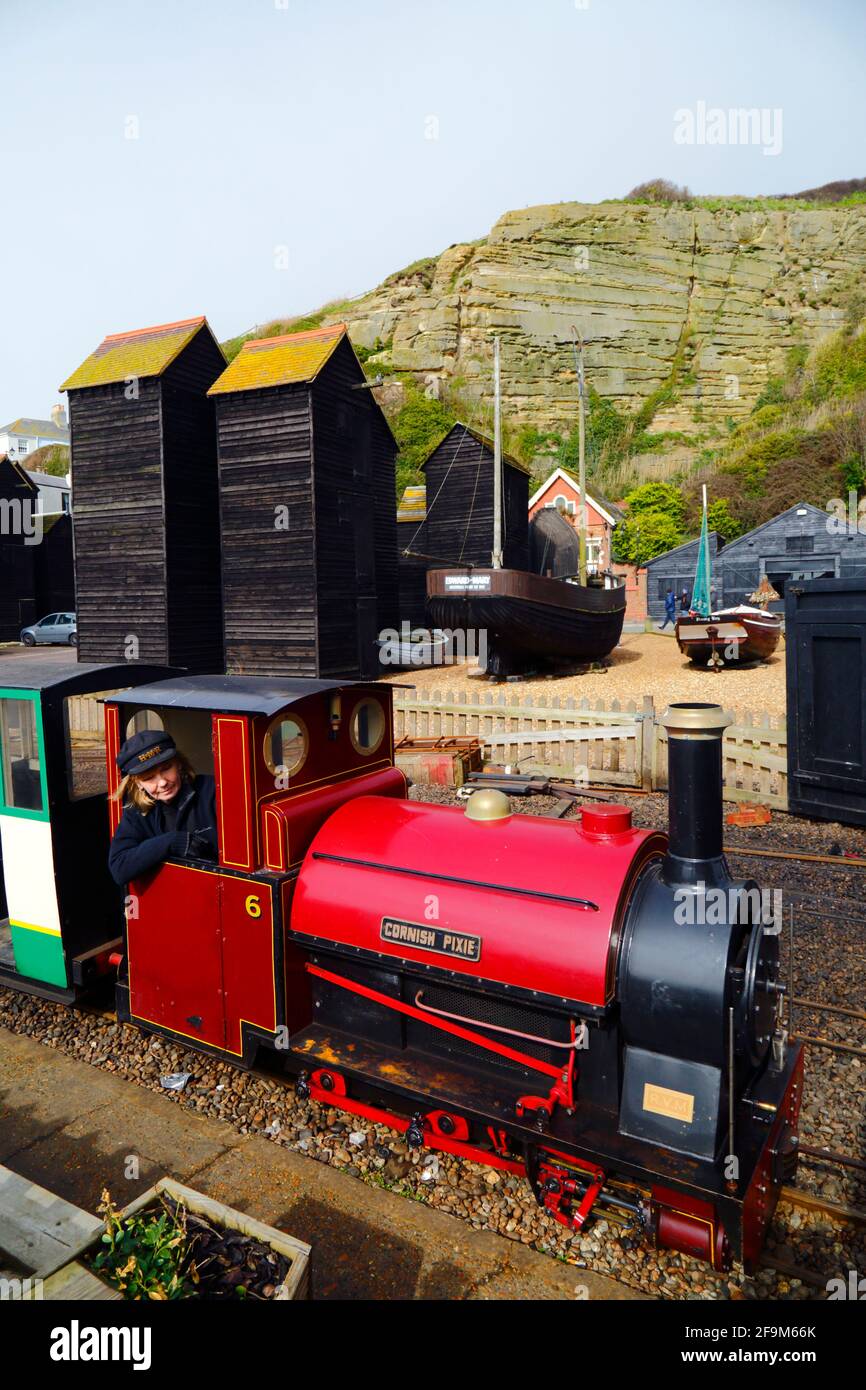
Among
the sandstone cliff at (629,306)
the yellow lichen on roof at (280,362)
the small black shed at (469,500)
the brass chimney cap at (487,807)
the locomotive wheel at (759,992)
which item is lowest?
the locomotive wheel at (759,992)

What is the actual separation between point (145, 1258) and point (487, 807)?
2620 millimetres

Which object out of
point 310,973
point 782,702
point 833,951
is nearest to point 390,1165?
point 310,973

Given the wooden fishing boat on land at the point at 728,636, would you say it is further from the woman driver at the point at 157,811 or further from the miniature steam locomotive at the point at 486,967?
the woman driver at the point at 157,811

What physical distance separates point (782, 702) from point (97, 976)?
14.9 metres

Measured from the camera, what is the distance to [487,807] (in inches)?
178

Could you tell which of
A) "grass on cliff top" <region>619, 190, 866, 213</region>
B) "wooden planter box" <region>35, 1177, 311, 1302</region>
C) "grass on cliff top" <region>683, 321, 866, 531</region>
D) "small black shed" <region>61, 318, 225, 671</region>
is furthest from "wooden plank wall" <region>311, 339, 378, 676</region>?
"grass on cliff top" <region>619, 190, 866, 213</region>

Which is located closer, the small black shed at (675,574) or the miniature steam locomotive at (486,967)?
the miniature steam locomotive at (486,967)

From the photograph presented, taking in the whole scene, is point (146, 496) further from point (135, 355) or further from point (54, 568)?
point (54, 568)

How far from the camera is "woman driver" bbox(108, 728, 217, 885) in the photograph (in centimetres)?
491

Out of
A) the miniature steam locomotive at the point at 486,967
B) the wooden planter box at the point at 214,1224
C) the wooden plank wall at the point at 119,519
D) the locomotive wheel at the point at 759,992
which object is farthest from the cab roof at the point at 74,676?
the wooden plank wall at the point at 119,519

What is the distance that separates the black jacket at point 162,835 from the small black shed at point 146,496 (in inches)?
647

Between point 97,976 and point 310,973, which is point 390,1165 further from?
point 97,976

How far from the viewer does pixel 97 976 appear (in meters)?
5.75

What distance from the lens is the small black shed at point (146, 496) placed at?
69.0 ft
